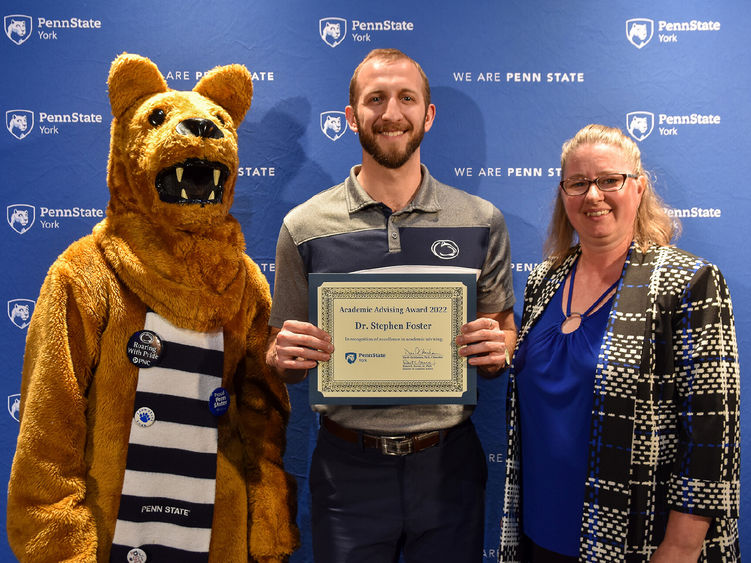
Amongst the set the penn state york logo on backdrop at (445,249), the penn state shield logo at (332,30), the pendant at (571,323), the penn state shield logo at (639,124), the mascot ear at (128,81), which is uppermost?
the penn state shield logo at (332,30)

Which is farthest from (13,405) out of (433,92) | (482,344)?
(433,92)

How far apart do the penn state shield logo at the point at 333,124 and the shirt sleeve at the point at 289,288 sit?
0.51 m

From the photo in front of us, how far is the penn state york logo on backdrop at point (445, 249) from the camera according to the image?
1662 millimetres

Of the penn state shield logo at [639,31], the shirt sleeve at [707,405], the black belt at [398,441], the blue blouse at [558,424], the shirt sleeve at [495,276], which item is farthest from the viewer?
the penn state shield logo at [639,31]

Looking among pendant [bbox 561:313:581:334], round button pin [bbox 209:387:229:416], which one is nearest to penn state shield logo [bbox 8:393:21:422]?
round button pin [bbox 209:387:229:416]

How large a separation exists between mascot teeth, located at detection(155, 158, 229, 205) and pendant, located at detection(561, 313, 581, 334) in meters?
0.96

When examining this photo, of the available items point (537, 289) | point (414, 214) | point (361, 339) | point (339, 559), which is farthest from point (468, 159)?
point (339, 559)

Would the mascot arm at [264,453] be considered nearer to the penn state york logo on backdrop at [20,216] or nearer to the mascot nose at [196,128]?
the mascot nose at [196,128]

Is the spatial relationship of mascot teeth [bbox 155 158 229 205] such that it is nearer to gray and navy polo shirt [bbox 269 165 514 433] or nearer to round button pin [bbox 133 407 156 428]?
gray and navy polo shirt [bbox 269 165 514 433]

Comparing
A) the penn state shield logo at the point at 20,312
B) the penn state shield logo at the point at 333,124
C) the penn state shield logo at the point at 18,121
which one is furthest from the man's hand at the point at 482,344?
the penn state shield logo at the point at 18,121

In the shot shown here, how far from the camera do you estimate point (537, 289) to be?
1.67 m

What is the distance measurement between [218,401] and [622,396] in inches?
40.0

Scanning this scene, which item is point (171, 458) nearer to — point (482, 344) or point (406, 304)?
point (406, 304)

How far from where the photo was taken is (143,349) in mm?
1533
